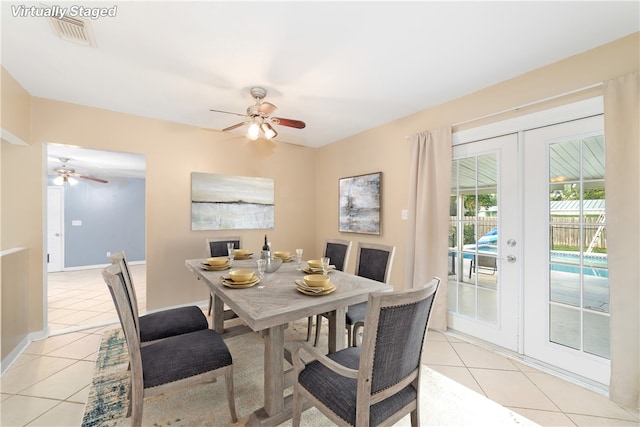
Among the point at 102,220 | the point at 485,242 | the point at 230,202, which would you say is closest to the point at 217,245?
the point at 230,202

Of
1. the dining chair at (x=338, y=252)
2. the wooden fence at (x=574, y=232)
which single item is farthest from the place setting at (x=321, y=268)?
the wooden fence at (x=574, y=232)

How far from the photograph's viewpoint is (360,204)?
12.7ft

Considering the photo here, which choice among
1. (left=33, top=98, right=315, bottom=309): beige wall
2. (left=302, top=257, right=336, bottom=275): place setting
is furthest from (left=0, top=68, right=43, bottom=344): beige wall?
(left=302, top=257, right=336, bottom=275): place setting

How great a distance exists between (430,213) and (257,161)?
269 cm

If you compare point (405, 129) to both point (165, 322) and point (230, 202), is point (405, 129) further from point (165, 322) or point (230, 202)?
point (165, 322)

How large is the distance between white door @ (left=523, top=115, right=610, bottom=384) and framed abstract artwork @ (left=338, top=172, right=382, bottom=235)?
1691mm

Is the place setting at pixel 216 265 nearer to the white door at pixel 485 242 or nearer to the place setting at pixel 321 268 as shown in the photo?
the place setting at pixel 321 268

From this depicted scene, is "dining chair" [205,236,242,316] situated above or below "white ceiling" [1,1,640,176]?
below

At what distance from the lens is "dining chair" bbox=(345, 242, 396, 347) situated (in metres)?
2.18

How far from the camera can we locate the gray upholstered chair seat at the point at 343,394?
1119 mm

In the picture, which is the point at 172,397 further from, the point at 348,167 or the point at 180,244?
the point at 348,167

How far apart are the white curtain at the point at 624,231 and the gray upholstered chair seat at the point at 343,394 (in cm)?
162

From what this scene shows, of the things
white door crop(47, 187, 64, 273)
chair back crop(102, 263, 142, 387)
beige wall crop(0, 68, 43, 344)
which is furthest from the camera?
white door crop(47, 187, 64, 273)

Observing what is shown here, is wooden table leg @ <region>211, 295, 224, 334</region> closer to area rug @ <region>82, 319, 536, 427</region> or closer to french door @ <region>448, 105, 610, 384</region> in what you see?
area rug @ <region>82, 319, 536, 427</region>
